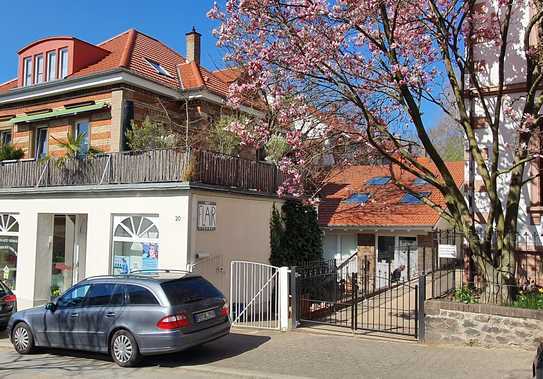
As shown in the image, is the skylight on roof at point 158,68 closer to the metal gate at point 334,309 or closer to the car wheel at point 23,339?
the metal gate at point 334,309

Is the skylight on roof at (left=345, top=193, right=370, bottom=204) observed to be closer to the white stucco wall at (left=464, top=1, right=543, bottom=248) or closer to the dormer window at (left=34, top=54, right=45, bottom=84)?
the white stucco wall at (left=464, top=1, right=543, bottom=248)

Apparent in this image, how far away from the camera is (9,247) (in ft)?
59.6

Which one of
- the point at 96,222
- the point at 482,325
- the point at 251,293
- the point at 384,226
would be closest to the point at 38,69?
the point at 96,222

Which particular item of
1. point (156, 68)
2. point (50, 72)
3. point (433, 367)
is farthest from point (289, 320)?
point (50, 72)

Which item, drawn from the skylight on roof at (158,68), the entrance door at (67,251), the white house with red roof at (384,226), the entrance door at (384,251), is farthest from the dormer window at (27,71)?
the entrance door at (384,251)

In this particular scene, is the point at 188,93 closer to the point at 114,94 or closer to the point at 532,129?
the point at 114,94

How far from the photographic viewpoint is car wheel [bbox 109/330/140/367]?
9.10 metres

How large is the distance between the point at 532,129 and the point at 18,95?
19443mm

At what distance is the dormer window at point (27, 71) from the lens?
22.4 metres

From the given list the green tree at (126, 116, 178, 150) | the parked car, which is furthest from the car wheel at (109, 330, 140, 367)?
the green tree at (126, 116, 178, 150)

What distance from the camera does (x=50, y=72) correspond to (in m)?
21.8

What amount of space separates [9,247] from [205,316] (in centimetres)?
1163

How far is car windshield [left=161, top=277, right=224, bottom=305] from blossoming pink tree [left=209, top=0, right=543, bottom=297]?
10.6 ft

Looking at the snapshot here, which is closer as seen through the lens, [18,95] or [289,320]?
[289,320]
